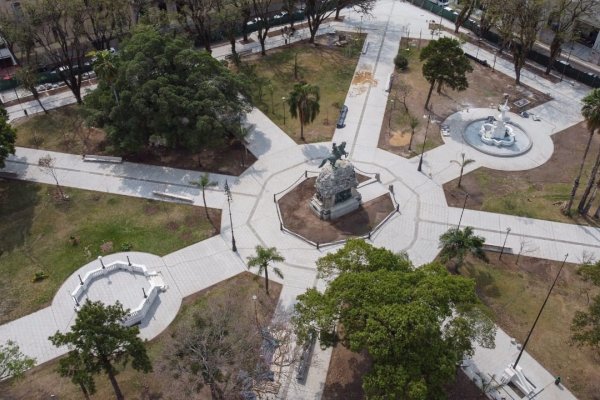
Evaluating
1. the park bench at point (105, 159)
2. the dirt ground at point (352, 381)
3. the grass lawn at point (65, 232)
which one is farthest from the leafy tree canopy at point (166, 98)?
the dirt ground at point (352, 381)

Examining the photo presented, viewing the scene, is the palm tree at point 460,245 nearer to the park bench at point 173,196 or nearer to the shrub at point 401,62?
the park bench at point 173,196

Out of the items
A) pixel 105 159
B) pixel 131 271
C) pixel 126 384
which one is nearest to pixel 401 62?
pixel 105 159

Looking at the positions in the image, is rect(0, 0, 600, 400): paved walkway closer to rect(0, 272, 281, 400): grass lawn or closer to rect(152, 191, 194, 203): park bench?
rect(152, 191, 194, 203): park bench

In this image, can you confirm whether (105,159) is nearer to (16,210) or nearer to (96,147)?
(96,147)

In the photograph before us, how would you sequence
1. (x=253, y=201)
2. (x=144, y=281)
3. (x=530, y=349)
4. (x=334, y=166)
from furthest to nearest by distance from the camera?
(x=253, y=201) → (x=334, y=166) → (x=144, y=281) → (x=530, y=349)

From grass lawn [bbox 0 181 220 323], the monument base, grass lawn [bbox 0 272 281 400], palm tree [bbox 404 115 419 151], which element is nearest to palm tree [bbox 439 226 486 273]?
the monument base

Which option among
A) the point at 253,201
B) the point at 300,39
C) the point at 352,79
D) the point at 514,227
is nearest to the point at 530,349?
the point at 514,227

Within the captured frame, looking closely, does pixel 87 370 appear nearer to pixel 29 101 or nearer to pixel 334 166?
pixel 334 166
